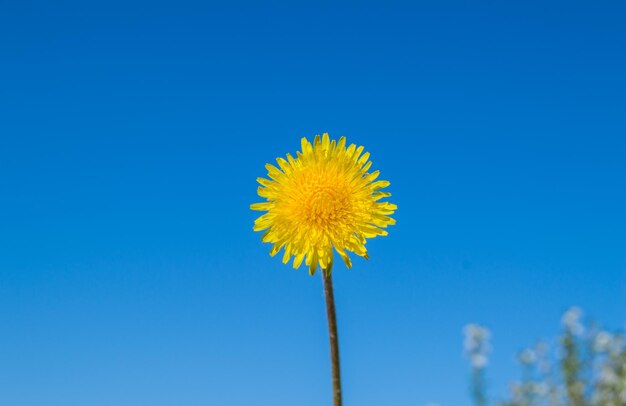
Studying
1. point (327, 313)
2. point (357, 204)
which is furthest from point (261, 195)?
point (327, 313)

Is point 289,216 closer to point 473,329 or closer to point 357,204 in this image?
point 357,204

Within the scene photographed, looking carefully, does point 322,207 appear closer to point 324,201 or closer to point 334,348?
point 324,201

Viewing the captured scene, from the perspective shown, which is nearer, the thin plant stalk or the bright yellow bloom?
the thin plant stalk

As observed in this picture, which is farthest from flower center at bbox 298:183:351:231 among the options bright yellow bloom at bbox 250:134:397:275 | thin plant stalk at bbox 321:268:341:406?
thin plant stalk at bbox 321:268:341:406

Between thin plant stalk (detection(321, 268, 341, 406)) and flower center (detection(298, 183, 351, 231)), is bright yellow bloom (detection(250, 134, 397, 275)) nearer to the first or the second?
flower center (detection(298, 183, 351, 231))

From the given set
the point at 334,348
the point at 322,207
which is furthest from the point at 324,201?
the point at 334,348

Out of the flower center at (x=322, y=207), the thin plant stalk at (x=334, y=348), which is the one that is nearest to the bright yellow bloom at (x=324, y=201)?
the flower center at (x=322, y=207)

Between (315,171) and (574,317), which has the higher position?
(574,317)

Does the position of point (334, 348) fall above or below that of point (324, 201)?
below
